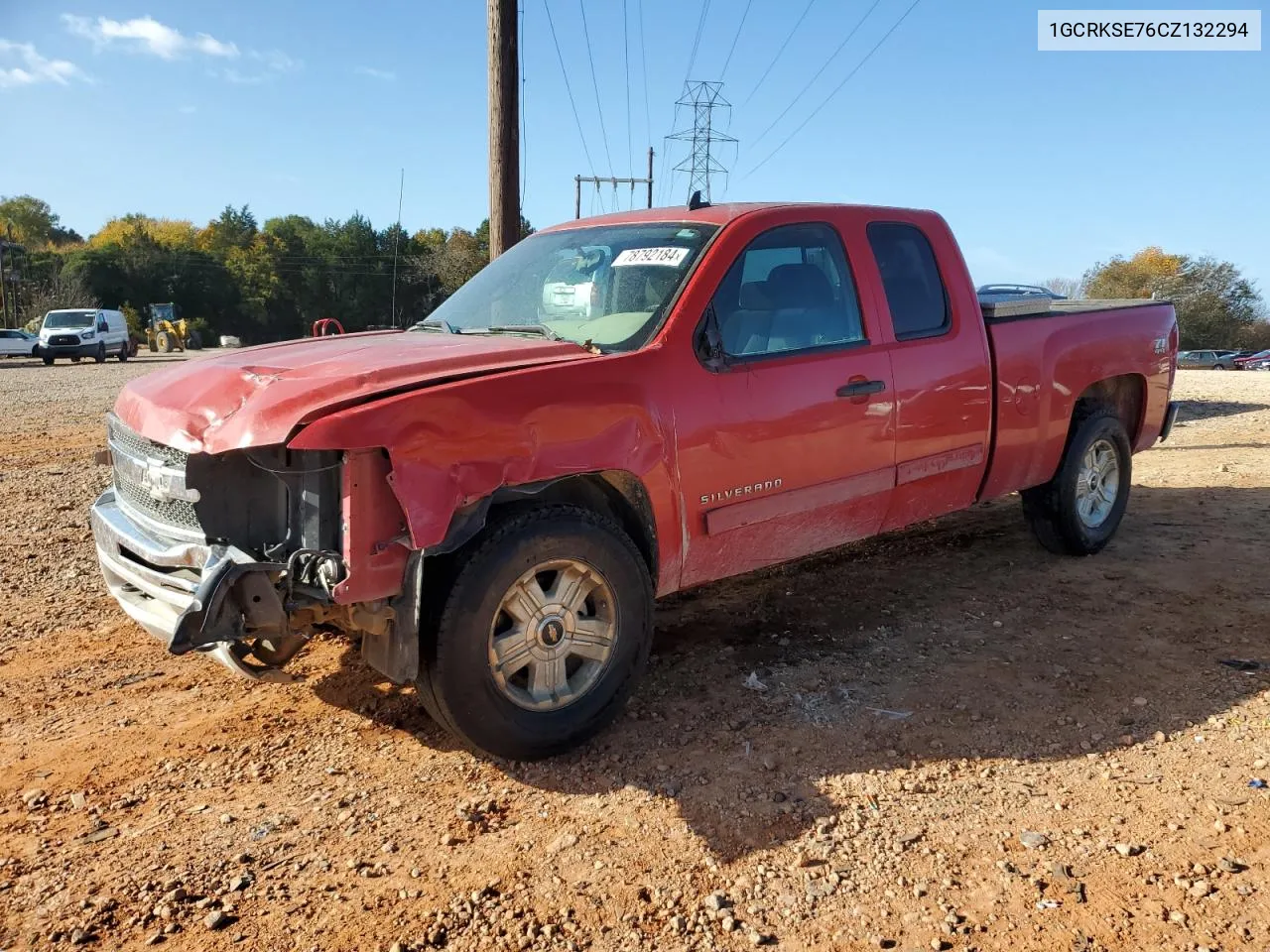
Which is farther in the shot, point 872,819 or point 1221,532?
point 1221,532

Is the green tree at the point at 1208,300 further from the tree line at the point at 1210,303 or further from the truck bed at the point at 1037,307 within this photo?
the truck bed at the point at 1037,307

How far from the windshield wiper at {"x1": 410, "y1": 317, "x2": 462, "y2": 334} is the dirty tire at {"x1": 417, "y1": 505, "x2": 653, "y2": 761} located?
→ 1.45m

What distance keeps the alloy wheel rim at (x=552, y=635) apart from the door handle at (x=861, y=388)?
1.48 metres

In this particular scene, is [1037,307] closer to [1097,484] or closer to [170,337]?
[1097,484]

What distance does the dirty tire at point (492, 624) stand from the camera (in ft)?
10.2

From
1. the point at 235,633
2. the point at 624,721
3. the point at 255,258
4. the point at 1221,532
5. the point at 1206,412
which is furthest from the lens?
the point at 255,258

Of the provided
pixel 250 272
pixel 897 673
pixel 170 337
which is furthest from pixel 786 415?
pixel 250 272

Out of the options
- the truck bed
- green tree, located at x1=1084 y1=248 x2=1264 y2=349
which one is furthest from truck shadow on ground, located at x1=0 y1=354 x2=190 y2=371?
green tree, located at x1=1084 y1=248 x2=1264 y2=349

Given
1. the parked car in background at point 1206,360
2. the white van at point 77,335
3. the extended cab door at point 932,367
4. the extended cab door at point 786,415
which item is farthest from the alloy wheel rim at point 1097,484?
the parked car in background at point 1206,360

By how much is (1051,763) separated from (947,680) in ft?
2.38

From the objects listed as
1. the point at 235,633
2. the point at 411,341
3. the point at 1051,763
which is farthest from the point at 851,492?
the point at 235,633

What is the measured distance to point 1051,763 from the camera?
3.41 meters

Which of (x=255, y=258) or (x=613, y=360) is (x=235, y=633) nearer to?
(x=613, y=360)

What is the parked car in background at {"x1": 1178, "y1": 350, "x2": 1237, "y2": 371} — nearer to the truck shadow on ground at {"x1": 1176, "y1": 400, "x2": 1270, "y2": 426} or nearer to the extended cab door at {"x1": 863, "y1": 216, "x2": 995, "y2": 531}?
the truck shadow on ground at {"x1": 1176, "y1": 400, "x2": 1270, "y2": 426}
